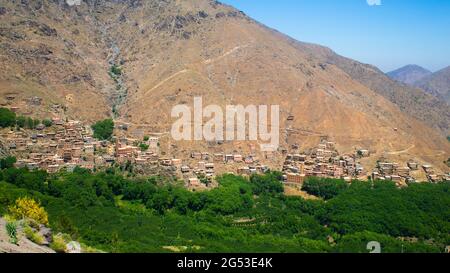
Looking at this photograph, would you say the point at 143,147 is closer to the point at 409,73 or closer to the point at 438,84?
the point at 438,84

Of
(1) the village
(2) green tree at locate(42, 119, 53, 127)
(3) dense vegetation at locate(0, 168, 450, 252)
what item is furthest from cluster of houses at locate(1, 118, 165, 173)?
(3) dense vegetation at locate(0, 168, 450, 252)

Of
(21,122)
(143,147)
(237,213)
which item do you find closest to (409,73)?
(143,147)

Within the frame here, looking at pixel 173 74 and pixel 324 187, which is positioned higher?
pixel 173 74

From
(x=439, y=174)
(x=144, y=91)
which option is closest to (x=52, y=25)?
(x=144, y=91)

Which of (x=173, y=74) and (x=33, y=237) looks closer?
(x=33, y=237)
